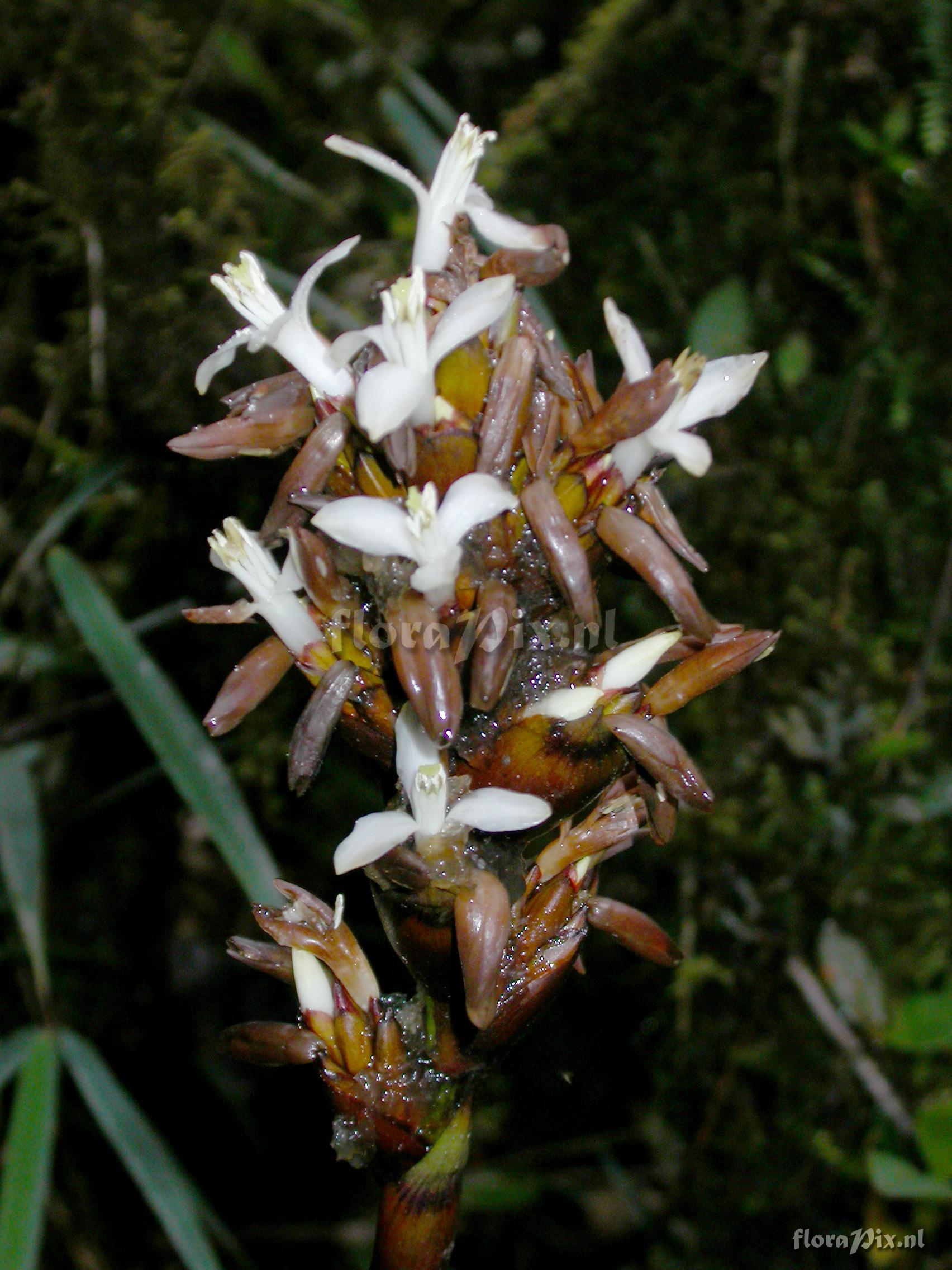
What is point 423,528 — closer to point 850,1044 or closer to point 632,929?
point 632,929

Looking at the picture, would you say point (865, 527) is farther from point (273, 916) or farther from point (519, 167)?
point (273, 916)

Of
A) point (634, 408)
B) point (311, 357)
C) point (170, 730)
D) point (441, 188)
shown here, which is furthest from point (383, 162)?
point (170, 730)

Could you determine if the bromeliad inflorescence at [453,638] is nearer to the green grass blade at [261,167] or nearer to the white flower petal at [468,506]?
the white flower petal at [468,506]

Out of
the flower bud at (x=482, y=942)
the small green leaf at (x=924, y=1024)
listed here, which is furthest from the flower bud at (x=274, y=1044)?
the small green leaf at (x=924, y=1024)

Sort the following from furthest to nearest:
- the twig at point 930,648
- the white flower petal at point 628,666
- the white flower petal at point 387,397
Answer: the twig at point 930,648 < the white flower petal at point 628,666 < the white flower petal at point 387,397

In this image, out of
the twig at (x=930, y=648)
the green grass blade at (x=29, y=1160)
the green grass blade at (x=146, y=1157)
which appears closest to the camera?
the green grass blade at (x=29, y=1160)

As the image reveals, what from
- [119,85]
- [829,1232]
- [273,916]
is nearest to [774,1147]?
[829,1232]
